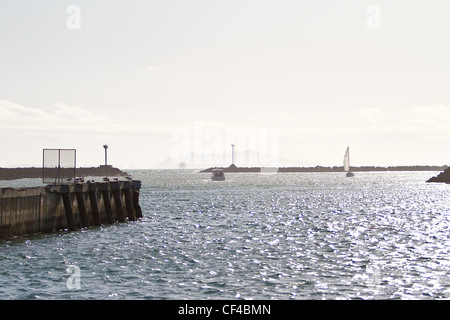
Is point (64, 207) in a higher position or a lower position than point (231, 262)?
higher

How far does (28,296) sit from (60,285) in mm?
1707

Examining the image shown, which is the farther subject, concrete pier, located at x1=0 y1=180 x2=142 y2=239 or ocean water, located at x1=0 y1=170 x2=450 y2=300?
concrete pier, located at x1=0 y1=180 x2=142 y2=239

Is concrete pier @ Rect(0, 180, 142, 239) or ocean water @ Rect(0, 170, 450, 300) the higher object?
concrete pier @ Rect(0, 180, 142, 239)

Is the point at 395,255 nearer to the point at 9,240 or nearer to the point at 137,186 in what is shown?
the point at 9,240

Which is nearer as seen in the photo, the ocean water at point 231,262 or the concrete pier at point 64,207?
the ocean water at point 231,262

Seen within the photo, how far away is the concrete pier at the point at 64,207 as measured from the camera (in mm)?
28891

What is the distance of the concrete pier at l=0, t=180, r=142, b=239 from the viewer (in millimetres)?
28891

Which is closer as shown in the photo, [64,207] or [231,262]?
[231,262]

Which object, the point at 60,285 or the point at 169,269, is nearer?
the point at 60,285

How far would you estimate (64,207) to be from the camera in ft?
113

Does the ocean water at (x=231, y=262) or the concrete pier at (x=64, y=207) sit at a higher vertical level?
the concrete pier at (x=64, y=207)
